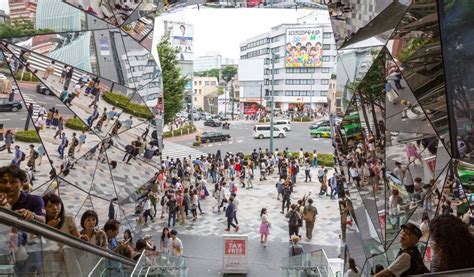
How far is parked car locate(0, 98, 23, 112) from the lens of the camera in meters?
7.32

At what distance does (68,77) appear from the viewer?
8.08 m

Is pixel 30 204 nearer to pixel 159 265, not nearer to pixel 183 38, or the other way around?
pixel 159 265

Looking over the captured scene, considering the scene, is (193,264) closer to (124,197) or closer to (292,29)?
(124,197)

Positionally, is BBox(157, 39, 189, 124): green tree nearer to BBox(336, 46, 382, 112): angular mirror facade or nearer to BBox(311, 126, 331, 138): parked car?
BBox(311, 126, 331, 138): parked car

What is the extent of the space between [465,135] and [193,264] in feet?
23.4

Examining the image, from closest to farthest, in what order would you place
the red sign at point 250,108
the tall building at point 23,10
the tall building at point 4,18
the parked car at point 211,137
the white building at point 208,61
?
the tall building at point 4,18 < the tall building at point 23,10 < the parked car at point 211,137 < the red sign at point 250,108 < the white building at point 208,61

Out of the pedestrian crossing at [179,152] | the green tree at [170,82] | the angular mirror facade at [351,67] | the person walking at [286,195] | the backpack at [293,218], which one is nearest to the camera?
the angular mirror facade at [351,67]

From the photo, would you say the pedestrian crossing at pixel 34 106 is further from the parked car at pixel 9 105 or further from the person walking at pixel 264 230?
the person walking at pixel 264 230

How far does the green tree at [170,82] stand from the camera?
85.0 ft

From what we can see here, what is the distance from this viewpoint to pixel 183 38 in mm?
56031

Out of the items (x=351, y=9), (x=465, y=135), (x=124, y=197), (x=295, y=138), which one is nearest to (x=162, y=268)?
(x=124, y=197)

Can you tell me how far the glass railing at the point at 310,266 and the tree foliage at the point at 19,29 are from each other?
18.7ft

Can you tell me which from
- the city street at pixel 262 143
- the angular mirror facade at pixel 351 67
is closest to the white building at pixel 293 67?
the city street at pixel 262 143

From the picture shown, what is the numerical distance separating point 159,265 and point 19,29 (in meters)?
4.34
